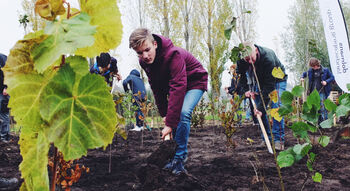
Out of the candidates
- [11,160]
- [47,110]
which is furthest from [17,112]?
[11,160]

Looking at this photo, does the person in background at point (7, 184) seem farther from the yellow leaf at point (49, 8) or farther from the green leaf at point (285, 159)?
the yellow leaf at point (49, 8)

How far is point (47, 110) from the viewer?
17.7 inches

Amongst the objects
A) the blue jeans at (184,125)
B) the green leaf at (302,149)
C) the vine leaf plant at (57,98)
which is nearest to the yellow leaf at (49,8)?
the vine leaf plant at (57,98)

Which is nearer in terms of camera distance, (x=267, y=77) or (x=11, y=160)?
(x=11, y=160)

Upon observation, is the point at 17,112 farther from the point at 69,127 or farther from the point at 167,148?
the point at 167,148

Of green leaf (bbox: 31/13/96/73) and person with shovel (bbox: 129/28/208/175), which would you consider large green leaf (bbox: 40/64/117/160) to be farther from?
person with shovel (bbox: 129/28/208/175)

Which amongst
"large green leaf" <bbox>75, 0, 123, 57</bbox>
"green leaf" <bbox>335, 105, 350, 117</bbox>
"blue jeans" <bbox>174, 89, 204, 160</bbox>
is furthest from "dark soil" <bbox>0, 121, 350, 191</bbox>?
"large green leaf" <bbox>75, 0, 123, 57</bbox>

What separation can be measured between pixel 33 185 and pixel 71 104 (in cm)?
16

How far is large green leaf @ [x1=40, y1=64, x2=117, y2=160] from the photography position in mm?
448

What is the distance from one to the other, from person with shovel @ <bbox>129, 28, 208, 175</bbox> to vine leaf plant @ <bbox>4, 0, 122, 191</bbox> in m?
2.02

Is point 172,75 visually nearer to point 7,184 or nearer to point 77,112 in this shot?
point 7,184

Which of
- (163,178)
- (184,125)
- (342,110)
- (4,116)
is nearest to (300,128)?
(342,110)

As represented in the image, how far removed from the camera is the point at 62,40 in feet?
1.35

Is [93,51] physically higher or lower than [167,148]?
higher
